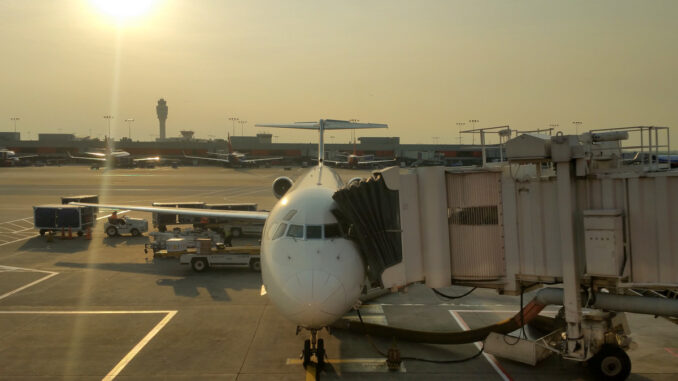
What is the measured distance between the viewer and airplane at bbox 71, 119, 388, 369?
12.1 m

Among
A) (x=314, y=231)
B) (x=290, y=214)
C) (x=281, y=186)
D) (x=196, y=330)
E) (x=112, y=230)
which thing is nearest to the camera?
(x=314, y=231)

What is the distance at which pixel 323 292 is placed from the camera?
1200cm

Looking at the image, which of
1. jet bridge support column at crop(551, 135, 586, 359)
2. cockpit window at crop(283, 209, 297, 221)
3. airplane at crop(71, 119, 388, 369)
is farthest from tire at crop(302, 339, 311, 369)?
jet bridge support column at crop(551, 135, 586, 359)

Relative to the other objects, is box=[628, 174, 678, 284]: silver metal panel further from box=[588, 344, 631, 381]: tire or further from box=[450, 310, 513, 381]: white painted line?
box=[450, 310, 513, 381]: white painted line

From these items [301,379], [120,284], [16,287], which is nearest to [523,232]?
[301,379]

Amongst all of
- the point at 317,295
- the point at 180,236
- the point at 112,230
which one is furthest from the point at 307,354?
the point at 112,230

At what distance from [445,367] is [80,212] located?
29.5 metres

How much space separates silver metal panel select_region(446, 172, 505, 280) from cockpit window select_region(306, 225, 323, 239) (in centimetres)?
324

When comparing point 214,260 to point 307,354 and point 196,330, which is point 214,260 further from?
point 307,354

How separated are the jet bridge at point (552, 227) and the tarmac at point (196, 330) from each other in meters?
2.58

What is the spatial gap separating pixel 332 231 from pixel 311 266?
53.7 inches

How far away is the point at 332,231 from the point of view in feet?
44.0

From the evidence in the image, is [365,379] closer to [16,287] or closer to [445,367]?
[445,367]

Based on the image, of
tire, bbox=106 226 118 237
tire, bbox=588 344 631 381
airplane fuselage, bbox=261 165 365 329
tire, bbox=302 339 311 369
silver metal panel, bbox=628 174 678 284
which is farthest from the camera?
tire, bbox=106 226 118 237
